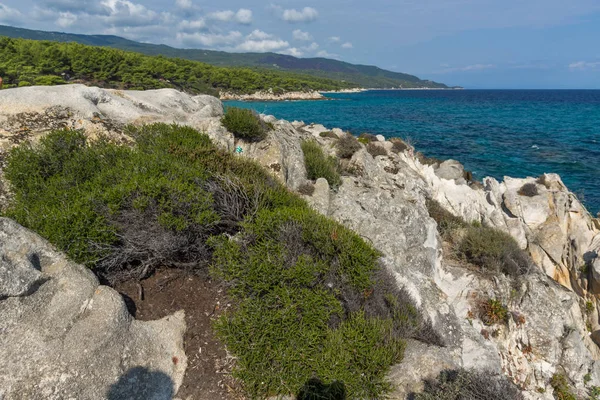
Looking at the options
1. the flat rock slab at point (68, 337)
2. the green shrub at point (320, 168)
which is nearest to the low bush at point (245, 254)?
the flat rock slab at point (68, 337)

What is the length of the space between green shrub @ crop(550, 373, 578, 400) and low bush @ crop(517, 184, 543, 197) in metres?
11.9

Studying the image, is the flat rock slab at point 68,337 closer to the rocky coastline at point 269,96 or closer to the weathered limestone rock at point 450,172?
the weathered limestone rock at point 450,172

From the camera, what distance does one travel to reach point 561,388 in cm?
885

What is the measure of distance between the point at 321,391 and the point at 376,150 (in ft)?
50.1

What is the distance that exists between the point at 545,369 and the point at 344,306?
7.04 meters

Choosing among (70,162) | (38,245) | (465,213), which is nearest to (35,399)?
(38,245)

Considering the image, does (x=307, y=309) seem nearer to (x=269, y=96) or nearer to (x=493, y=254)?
(x=493, y=254)

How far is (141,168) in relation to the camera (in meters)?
7.82

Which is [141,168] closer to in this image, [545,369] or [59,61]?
[545,369]

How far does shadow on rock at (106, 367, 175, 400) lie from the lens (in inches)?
193

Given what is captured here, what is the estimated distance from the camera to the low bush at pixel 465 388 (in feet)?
17.4

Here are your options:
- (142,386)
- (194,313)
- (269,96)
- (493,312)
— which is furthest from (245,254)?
(269,96)

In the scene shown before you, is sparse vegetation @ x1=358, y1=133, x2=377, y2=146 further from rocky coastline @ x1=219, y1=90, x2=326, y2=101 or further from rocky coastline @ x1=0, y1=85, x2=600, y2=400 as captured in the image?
rocky coastline @ x1=219, y1=90, x2=326, y2=101

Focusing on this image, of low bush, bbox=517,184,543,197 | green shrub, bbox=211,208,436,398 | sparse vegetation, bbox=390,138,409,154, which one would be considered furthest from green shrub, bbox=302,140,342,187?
low bush, bbox=517,184,543,197
